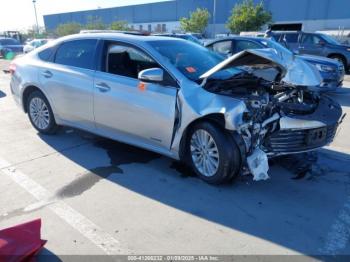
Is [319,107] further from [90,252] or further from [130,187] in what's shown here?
[90,252]

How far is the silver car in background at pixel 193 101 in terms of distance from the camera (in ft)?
12.1

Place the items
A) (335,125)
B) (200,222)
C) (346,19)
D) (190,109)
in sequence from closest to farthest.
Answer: (200,222) → (190,109) → (335,125) → (346,19)

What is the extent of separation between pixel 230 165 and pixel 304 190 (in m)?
0.95

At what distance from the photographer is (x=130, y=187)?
3.96m

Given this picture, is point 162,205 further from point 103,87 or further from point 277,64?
point 277,64

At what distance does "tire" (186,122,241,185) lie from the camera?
366cm

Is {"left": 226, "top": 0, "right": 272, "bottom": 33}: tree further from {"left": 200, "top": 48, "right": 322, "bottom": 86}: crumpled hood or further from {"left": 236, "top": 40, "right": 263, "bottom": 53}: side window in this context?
{"left": 200, "top": 48, "right": 322, "bottom": 86}: crumpled hood

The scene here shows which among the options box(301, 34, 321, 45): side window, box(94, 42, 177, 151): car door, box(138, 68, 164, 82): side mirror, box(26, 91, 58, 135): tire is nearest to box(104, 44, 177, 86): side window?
box(94, 42, 177, 151): car door

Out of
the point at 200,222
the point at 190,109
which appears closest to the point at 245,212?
the point at 200,222

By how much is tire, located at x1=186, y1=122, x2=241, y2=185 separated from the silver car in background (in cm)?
1

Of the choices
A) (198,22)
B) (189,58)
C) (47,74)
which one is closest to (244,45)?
(189,58)

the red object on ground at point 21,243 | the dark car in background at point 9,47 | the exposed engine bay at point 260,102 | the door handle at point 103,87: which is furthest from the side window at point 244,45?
the dark car in background at point 9,47

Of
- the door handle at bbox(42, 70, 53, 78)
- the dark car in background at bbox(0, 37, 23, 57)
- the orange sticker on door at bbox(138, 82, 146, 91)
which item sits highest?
the orange sticker on door at bbox(138, 82, 146, 91)

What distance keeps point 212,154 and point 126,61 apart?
5.85 feet
